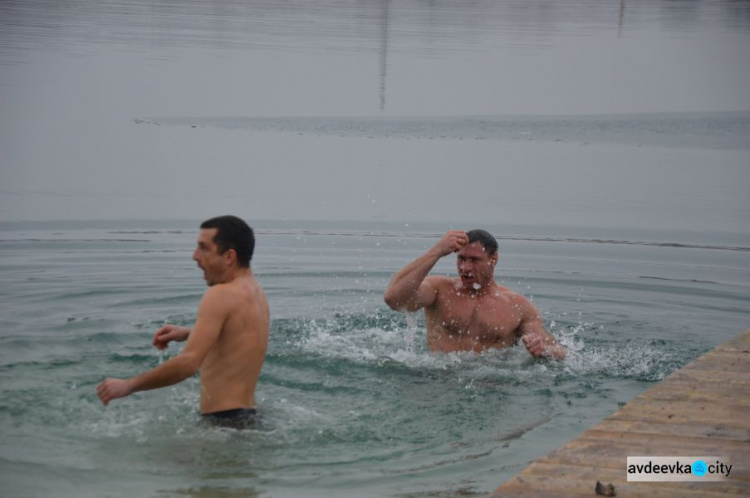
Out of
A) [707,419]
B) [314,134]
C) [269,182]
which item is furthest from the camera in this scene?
[314,134]

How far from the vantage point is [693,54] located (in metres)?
32.2

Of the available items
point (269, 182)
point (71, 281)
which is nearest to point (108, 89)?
point (269, 182)

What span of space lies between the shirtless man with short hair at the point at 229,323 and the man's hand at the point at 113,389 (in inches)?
18.7

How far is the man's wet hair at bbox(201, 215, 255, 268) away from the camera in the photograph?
732 cm

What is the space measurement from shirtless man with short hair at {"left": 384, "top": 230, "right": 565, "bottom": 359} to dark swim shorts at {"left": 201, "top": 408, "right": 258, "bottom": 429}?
2416mm

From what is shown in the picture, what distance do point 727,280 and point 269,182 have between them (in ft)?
23.4

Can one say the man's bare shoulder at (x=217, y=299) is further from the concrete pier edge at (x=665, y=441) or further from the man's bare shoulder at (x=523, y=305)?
the man's bare shoulder at (x=523, y=305)

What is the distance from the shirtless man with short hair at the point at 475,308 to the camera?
9734mm

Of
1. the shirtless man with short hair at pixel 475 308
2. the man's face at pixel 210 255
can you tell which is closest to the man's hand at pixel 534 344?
the shirtless man with short hair at pixel 475 308

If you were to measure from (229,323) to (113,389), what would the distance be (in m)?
0.85

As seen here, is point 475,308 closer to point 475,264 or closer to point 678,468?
point 475,264

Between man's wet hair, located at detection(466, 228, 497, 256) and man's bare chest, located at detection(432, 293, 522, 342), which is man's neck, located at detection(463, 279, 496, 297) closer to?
man's bare chest, located at detection(432, 293, 522, 342)

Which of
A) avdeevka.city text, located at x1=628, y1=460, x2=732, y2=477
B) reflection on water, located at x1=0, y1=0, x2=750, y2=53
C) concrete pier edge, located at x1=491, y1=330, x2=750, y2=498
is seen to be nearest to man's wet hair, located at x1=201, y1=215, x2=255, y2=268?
concrete pier edge, located at x1=491, y1=330, x2=750, y2=498

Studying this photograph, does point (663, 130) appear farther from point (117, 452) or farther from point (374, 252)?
point (117, 452)
